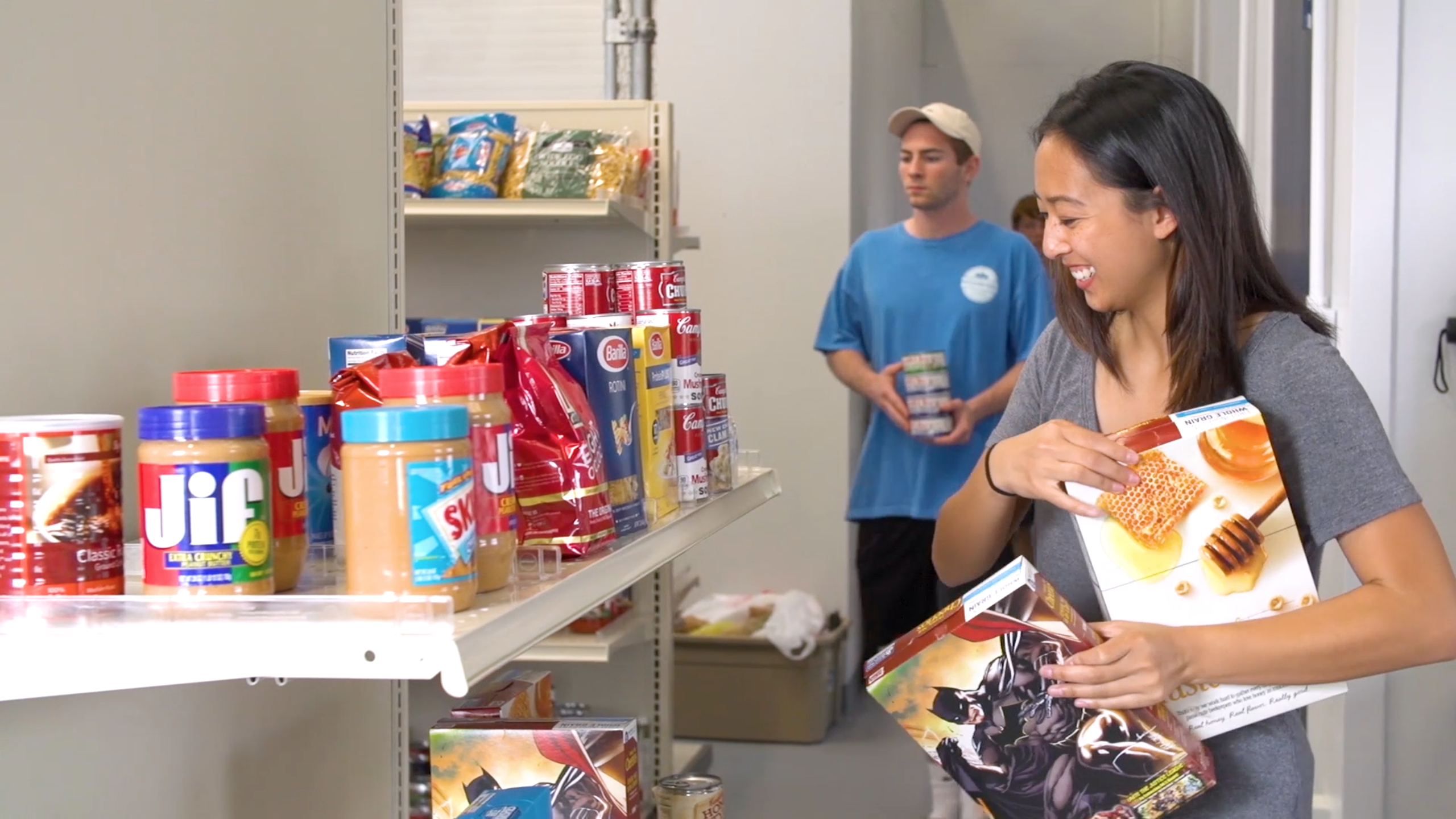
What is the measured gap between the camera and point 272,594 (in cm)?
100

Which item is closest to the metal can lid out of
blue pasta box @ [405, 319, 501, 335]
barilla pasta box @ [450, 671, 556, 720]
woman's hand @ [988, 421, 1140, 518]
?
barilla pasta box @ [450, 671, 556, 720]

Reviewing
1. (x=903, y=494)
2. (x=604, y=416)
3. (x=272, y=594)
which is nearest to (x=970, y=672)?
(x=604, y=416)

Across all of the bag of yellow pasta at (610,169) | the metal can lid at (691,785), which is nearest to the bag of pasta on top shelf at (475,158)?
A: the bag of yellow pasta at (610,169)

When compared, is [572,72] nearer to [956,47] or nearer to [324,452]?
[956,47]

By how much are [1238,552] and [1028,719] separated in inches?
11.4

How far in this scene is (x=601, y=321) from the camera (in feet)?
4.92

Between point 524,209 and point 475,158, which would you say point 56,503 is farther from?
point 475,158

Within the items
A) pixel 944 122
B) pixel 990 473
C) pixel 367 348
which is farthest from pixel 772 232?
pixel 367 348

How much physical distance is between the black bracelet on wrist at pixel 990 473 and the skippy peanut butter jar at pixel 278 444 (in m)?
0.86

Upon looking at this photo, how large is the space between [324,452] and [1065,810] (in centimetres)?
84

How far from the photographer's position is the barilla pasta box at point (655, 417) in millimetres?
1509

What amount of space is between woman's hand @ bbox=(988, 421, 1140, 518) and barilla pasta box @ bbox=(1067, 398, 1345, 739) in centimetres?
1

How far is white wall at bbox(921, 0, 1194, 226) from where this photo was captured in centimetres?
782

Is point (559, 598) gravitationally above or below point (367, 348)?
below
